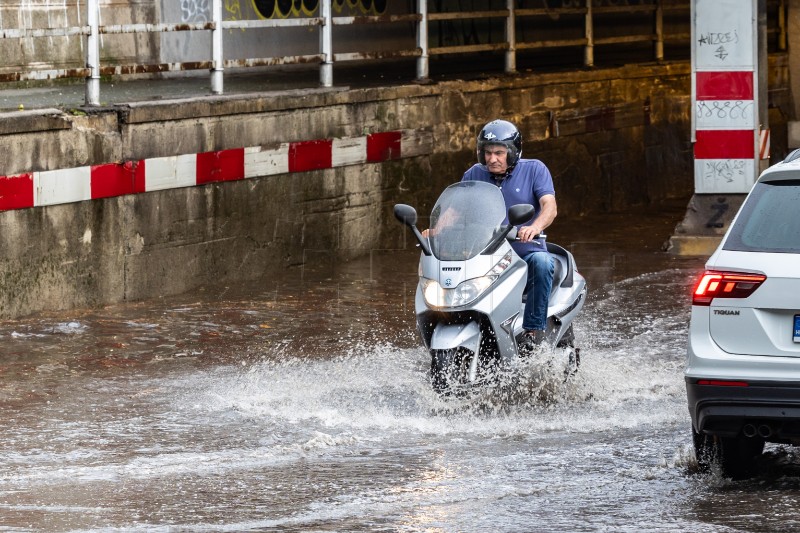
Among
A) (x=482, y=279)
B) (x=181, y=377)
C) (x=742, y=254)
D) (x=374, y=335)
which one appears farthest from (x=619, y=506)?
(x=374, y=335)

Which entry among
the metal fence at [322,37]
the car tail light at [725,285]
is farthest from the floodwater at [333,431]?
the metal fence at [322,37]

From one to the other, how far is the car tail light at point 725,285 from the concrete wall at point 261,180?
6.03 m

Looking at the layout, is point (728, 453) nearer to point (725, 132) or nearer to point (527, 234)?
point (527, 234)

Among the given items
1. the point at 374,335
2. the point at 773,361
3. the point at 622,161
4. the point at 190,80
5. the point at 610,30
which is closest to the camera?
the point at 773,361

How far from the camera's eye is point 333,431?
797 cm

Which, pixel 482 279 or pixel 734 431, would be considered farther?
pixel 482 279

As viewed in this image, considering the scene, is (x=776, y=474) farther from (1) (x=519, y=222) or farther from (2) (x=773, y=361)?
(1) (x=519, y=222)

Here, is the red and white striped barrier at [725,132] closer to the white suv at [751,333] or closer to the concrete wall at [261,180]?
the concrete wall at [261,180]

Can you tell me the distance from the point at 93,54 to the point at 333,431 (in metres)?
5.02

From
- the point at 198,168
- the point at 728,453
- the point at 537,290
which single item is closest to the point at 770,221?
the point at 728,453

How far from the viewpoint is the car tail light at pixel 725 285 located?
6387mm

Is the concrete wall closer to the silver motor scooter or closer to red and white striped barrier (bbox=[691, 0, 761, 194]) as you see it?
red and white striped barrier (bbox=[691, 0, 761, 194])

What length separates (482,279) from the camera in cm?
837

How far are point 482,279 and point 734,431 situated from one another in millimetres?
2216
